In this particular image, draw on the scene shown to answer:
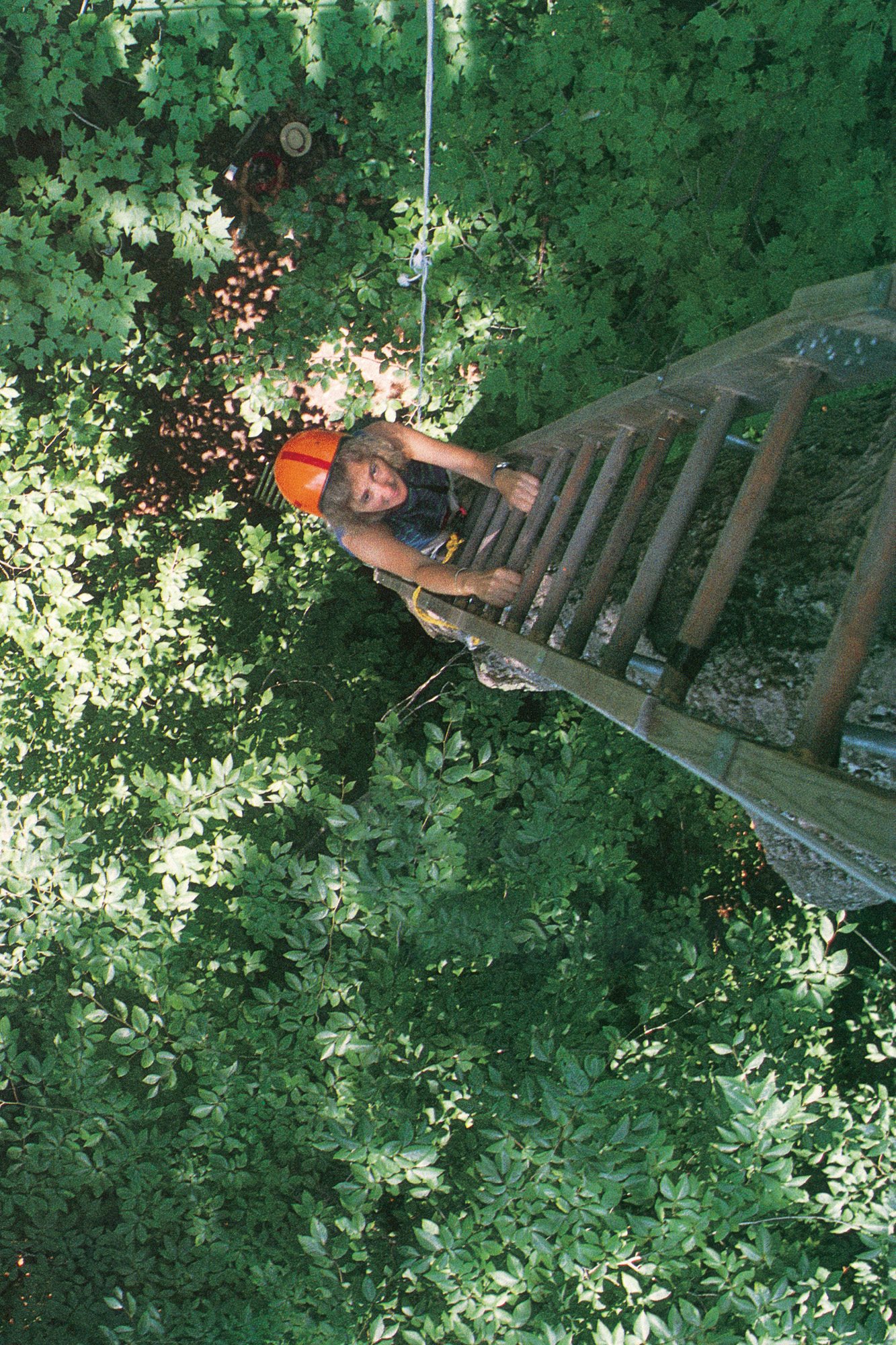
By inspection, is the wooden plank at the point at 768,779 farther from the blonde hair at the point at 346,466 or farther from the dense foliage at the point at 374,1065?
the blonde hair at the point at 346,466

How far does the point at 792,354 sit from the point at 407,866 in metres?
2.12

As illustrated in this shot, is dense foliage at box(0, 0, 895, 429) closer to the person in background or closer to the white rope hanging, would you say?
the white rope hanging

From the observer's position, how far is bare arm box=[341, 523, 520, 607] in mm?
2613

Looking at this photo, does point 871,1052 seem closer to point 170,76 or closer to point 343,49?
point 343,49

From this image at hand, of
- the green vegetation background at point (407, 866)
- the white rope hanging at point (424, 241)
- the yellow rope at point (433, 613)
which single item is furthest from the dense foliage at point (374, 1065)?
the white rope hanging at point (424, 241)

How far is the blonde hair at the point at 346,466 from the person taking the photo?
9.93 feet

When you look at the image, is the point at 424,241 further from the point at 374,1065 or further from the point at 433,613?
the point at 374,1065

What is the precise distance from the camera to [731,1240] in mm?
2799

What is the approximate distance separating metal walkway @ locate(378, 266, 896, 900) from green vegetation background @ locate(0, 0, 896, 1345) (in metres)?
0.93

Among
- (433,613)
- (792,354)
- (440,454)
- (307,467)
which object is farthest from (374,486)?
(792,354)

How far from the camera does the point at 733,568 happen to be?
1.59 m

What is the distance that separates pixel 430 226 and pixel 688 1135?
14.0 feet

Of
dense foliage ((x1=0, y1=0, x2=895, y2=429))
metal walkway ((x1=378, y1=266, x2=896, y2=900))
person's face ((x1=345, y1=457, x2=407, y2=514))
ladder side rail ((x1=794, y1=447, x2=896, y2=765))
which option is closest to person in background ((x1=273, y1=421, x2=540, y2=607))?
person's face ((x1=345, y1=457, x2=407, y2=514))

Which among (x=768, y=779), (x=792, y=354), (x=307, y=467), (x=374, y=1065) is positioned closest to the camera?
(x=768, y=779)
